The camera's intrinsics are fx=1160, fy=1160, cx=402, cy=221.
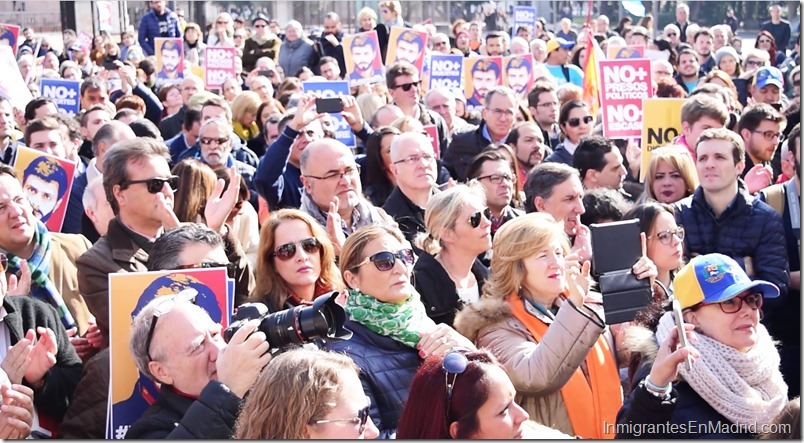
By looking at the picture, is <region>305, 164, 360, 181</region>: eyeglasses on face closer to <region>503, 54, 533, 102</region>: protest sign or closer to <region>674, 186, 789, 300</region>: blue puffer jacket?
<region>674, 186, 789, 300</region>: blue puffer jacket

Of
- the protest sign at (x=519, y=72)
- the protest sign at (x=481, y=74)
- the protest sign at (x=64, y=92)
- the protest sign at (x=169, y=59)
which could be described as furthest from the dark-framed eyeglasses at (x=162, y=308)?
the protest sign at (x=169, y=59)

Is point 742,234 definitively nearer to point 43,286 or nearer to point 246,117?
point 43,286

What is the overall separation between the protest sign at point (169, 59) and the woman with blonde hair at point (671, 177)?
9287 mm

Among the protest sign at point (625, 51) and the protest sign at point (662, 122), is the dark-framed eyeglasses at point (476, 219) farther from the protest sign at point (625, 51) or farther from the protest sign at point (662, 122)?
the protest sign at point (625, 51)

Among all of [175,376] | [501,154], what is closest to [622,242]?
[175,376]

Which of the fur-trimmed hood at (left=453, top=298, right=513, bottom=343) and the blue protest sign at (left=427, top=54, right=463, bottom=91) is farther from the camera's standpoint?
the blue protest sign at (left=427, top=54, right=463, bottom=91)

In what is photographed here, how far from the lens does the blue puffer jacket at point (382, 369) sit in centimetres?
389

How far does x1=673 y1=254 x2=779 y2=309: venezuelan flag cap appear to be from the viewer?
397 centimetres

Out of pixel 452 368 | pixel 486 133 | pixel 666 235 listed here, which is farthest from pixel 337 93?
pixel 452 368

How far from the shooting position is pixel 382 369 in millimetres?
3973

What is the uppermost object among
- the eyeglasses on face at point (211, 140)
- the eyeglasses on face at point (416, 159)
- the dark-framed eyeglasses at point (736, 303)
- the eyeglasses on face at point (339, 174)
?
the eyeglasses on face at point (211, 140)

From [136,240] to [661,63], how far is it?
8.49 metres

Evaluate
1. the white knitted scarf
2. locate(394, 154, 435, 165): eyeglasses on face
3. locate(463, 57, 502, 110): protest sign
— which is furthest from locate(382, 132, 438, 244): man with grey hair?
locate(463, 57, 502, 110): protest sign

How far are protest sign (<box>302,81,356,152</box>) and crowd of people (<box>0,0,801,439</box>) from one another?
1.06 m
